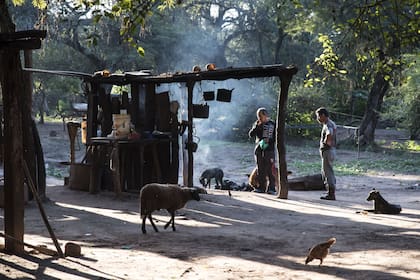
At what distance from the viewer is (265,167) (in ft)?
47.2

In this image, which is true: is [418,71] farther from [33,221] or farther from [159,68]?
[33,221]

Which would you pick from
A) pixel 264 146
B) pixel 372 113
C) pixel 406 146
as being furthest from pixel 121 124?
pixel 406 146

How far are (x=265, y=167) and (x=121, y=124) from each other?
11.3ft

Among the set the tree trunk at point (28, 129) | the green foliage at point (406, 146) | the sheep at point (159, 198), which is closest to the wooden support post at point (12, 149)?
the sheep at point (159, 198)

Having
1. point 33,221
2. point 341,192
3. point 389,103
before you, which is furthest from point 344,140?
point 33,221

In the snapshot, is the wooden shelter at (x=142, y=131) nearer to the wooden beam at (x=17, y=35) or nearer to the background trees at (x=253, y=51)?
the wooden beam at (x=17, y=35)

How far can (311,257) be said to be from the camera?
7117 millimetres

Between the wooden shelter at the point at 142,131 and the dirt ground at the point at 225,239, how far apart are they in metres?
0.68

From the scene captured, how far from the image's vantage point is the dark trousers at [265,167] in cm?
1427

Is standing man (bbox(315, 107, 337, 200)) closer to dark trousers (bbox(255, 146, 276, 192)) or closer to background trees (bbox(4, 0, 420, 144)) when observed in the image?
dark trousers (bbox(255, 146, 276, 192))

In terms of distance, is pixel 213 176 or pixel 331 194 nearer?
pixel 331 194

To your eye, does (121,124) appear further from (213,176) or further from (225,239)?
(225,239)

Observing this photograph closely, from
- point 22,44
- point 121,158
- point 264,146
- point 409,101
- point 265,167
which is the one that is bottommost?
point 265,167

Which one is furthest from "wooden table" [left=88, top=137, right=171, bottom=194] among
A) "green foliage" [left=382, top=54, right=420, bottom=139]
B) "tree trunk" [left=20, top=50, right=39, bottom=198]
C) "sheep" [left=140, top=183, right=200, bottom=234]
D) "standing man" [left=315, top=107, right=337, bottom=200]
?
"green foliage" [left=382, top=54, right=420, bottom=139]
